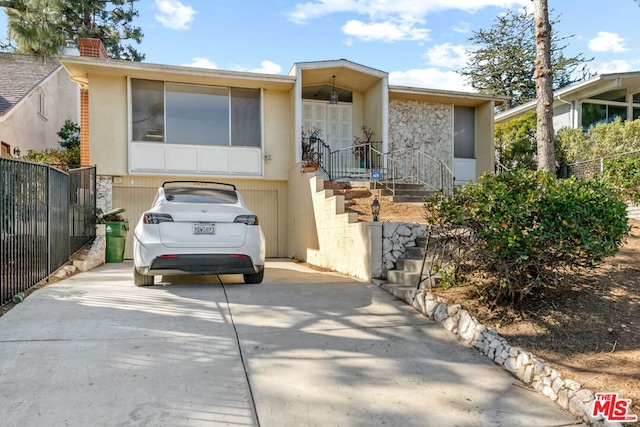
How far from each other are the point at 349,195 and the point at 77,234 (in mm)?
5713

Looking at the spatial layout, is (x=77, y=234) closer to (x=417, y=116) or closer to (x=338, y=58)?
(x=338, y=58)

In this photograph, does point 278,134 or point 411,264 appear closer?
point 411,264

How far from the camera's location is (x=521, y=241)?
160 inches

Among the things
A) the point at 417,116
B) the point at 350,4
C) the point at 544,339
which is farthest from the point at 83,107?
the point at 544,339

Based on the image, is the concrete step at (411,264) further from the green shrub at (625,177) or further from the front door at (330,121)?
the front door at (330,121)

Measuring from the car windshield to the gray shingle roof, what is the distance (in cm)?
1112

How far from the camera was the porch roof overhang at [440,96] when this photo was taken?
12.7 metres

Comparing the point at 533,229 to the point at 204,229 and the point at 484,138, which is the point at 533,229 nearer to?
the point at 204,229

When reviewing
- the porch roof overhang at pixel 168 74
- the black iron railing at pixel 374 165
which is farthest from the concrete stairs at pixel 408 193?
the porch roof overhang at pixel 168 74

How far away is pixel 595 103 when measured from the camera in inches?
638

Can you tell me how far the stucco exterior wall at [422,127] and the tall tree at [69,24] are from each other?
9898 millimetres

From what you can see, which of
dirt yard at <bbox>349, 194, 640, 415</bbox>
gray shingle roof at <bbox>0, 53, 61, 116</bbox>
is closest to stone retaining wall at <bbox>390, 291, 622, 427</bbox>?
dirt yard at <bbox>349, 194, 640, 415</bbox>

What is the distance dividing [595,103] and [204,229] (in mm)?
16691

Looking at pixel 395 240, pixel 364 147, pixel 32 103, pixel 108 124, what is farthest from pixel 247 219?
pixel 32 103
